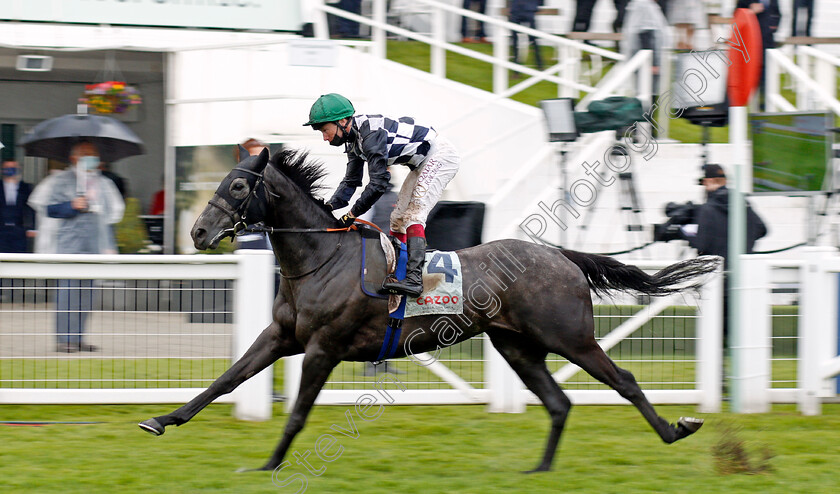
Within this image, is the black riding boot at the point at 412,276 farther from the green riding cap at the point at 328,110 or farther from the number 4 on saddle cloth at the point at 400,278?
the green riding cap at the point at 328,110

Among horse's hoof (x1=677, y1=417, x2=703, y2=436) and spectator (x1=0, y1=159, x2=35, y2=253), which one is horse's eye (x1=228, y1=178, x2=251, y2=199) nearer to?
horse's hoof (x1=677, y1=417, x2=703, y2=436)

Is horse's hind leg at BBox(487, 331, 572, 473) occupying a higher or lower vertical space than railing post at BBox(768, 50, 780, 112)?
lower

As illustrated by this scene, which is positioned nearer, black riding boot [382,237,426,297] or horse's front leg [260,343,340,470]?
horse's front leg [260,343,340,470]

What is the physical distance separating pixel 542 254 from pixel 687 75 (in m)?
2.84

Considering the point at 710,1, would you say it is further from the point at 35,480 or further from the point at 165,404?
the point at 35,480

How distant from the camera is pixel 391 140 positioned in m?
4.71

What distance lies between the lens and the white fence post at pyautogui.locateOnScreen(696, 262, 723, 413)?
6.11m

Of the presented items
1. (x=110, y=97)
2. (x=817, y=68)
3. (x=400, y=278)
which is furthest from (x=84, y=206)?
(x=817, y=68)

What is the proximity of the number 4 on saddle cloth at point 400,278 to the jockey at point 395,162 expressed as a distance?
6 centimetres

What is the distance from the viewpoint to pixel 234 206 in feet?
14.9

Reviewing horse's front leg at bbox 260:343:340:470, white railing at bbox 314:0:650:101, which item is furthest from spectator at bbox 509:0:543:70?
horse's front leg at bbox 260:343:340:470

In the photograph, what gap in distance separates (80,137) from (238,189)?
4204 mm

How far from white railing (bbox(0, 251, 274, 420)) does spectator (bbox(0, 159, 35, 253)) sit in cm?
266

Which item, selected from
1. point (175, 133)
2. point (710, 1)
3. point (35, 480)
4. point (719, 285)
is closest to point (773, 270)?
point (719, 285)
